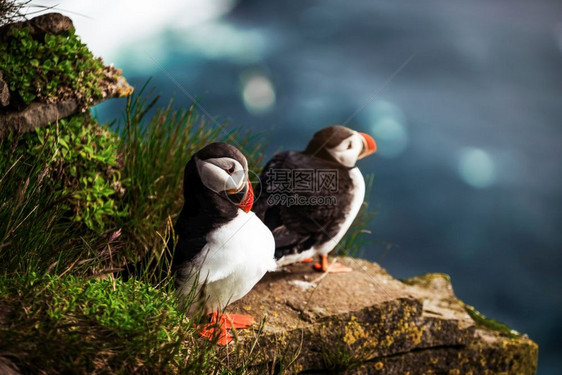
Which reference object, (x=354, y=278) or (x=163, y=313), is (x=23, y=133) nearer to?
(x=163, y=313)

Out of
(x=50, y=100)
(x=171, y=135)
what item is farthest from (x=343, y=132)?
(x=50, y=100)

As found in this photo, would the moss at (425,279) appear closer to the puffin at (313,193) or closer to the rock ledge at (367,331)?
the rock ledge at (367,331)

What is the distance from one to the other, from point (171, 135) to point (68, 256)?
6.66ft

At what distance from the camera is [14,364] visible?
8.13 feet

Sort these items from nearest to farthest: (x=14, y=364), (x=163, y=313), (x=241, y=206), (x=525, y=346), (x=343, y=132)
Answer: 1. (x=14, y=364)
2. (x=163, y=313)
3. (x=241, y=206)
4. (x=343, y=132)
5. (x=525, y=346)

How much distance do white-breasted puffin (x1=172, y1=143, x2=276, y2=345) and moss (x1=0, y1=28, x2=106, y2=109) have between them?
1413 mm

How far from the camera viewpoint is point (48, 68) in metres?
4.29

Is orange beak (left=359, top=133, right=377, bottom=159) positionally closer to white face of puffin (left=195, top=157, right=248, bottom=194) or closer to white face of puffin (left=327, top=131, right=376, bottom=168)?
white face of puffin (left=327, top=131, right=376, bottom=168)

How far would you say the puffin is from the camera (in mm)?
4492

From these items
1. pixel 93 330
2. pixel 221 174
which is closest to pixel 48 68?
pixel 221 174

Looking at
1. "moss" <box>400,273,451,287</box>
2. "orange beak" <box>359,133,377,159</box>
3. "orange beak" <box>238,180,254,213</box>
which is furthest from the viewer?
"moss" <box>400,273,451,287</box>

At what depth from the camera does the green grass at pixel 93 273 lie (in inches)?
104

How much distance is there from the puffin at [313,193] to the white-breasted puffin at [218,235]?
2.53ft

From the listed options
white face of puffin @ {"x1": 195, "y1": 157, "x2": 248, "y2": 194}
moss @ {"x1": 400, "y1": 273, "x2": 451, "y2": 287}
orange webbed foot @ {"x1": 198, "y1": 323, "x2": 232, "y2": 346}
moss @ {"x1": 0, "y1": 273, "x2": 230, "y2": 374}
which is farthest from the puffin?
moss @ {"x1": 400, "y1": 273, "x2": 451, "y2": 287}
